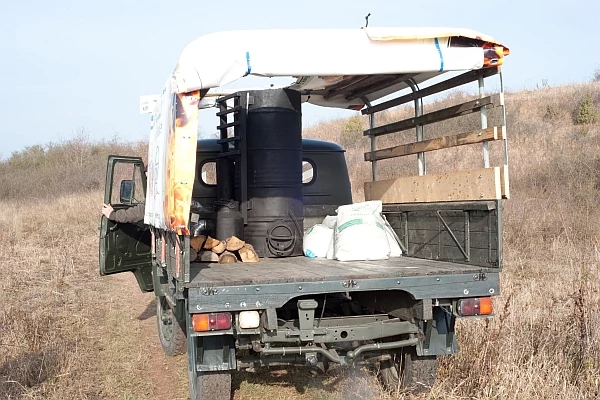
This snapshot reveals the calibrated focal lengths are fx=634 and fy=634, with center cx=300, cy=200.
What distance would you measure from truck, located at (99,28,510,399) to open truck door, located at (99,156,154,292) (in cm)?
99

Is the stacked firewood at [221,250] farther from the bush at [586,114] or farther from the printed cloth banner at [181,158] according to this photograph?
the bush at [586,114]

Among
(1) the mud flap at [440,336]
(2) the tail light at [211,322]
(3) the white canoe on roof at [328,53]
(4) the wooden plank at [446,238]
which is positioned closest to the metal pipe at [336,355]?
(1) the mud flap at [440,336]

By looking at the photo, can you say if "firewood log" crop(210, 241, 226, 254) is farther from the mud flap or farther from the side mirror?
the mud flap

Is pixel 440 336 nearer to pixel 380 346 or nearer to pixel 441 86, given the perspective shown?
pixel 380 346

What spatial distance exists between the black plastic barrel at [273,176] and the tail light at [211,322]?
6.62ft

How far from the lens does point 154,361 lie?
616cm

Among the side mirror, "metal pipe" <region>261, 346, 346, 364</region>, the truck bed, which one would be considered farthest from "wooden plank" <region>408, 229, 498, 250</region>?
the side mirror

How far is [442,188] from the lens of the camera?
194 inches

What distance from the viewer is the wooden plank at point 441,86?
4.50 metres

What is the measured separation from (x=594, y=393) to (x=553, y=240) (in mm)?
6700

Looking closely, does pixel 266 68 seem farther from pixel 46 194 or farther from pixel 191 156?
pixel 46 194

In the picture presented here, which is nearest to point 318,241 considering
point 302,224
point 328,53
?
point 302,224

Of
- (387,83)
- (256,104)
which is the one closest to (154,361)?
(256,104)

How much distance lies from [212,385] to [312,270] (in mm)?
1006
